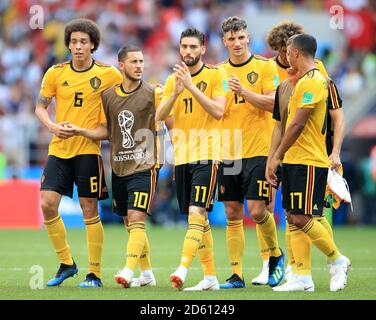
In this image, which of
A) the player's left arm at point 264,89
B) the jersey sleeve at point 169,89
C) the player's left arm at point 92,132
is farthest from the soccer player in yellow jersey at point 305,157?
the player's left arm at point 92,132

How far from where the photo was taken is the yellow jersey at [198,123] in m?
10.2

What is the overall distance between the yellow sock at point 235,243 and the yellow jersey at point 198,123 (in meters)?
1.06

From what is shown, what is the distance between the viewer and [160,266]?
13.2 metres

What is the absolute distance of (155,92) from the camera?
10.5 m

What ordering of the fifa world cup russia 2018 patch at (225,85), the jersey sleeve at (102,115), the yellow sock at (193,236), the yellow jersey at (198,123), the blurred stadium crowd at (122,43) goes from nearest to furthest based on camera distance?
the yellow sock at (193,236)
the yellow jersey at (198,123)
the fifa world cup russia 2018 patch at (225,85)
the jersey sleeve at (102,115)
the blurred stadium crowd at (122,43)

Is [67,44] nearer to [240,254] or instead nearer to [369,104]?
[240,254]

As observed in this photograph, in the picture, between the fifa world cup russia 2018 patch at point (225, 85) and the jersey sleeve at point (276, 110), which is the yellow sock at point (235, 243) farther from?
the fifa world cup russia 2018 patch at point (225, 85)

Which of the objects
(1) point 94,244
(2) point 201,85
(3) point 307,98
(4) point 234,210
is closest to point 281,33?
(2) point 201,85

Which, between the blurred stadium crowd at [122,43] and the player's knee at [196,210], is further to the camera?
the blurred stadium crowd at [122,43]

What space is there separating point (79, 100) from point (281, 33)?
2.27 meters

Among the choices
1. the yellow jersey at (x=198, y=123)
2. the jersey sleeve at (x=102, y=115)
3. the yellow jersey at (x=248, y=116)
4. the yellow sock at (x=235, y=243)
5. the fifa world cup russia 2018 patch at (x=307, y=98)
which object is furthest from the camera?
the yellow jersey at (x=248, y=116)

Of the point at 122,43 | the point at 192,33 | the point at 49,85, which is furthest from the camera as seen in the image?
the point at 122,43

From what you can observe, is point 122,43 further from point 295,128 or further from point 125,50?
point 295,128

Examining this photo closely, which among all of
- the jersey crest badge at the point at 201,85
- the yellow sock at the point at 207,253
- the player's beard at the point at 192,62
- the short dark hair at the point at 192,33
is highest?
the short dark hair at the point at 192,33
